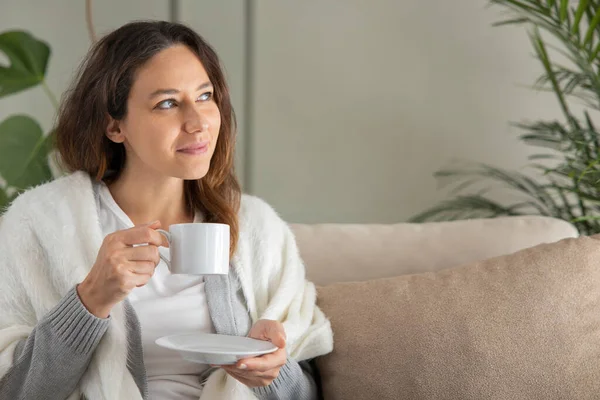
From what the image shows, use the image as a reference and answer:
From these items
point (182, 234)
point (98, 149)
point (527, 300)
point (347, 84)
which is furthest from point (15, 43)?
point (527, 300)

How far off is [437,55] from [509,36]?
10.0 inches

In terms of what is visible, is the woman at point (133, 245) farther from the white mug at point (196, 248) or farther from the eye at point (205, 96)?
the white mug at point (196, 248)

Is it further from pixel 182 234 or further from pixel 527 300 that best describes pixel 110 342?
pixel 527 300

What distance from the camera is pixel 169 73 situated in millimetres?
1642

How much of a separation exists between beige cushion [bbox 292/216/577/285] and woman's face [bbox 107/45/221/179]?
438 mm

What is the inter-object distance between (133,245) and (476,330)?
0.70 metres

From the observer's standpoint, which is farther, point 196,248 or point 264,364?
point 264,364

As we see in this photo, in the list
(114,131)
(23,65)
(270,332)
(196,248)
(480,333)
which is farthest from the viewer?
(23,65)

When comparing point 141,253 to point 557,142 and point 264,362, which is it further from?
point 557,142

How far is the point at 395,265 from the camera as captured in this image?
1.91 m

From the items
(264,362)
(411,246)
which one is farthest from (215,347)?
(411,246)

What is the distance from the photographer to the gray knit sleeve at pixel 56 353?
4.64 ft

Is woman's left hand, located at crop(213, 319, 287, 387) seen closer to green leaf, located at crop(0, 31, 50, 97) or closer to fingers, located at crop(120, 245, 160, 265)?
fingers, located at crop(120, 245, 160, 265)

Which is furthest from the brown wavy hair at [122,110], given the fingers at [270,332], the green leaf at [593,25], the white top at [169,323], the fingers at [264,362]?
the green leaf at [593,25]
